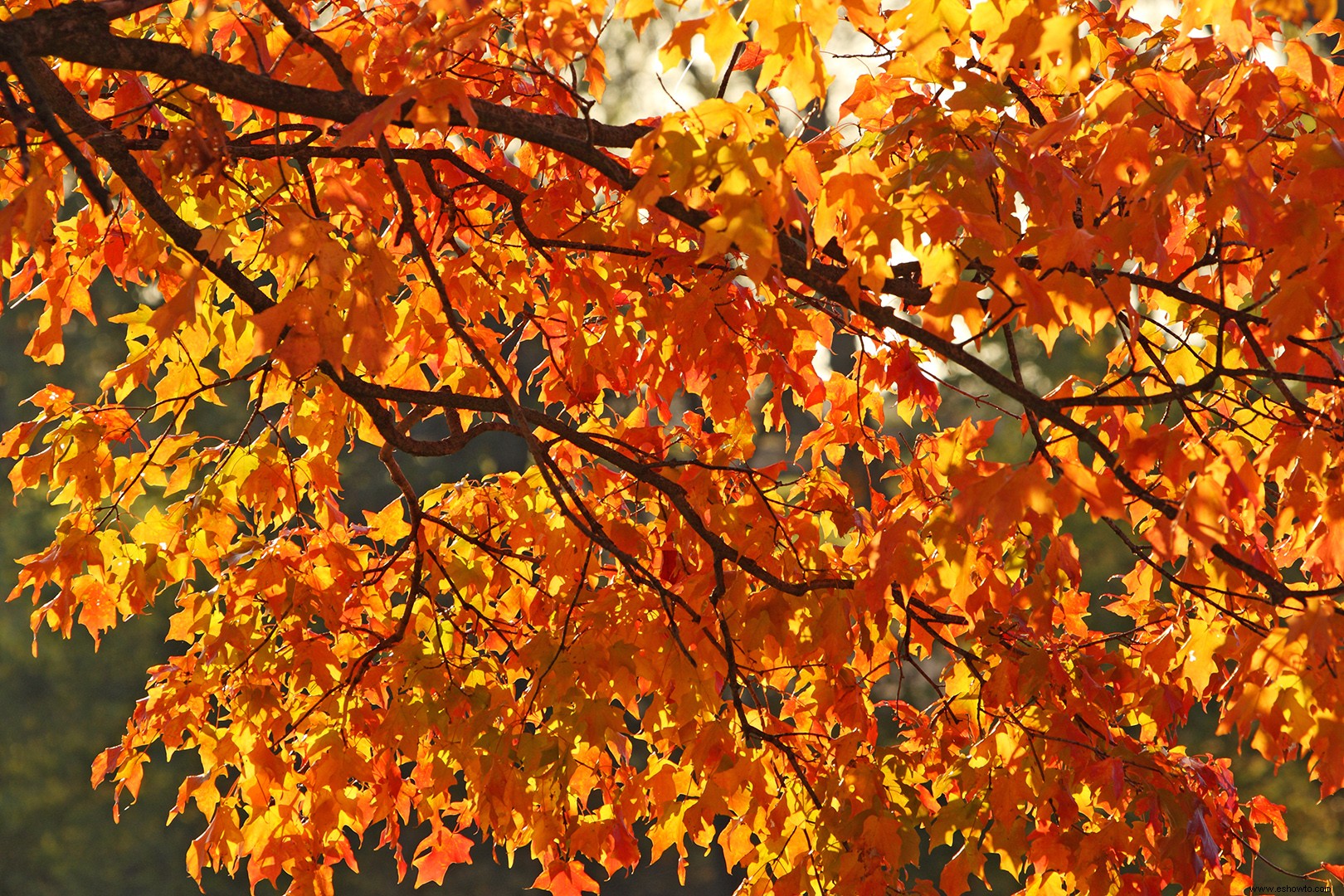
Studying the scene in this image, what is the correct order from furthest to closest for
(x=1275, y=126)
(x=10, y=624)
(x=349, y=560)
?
(x=10, y=624)
(x=349, y=560)
(x=1275, y=126)

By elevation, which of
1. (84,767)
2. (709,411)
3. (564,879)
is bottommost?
(564,879)

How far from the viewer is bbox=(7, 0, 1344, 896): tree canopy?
Result: 206 centimetres

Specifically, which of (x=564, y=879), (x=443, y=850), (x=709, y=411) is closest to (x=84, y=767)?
(x=443, y=850)

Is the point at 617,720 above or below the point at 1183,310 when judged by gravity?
below

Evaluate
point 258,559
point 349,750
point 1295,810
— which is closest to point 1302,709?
point 349,750

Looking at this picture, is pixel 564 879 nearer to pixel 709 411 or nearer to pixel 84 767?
pixel 709 411

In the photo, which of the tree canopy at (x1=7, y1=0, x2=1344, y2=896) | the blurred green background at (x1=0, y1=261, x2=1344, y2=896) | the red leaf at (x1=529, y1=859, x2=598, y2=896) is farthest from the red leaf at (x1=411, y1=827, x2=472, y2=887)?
the blurred green background at (x1=0, y1=261, x2=1344, y2=896)

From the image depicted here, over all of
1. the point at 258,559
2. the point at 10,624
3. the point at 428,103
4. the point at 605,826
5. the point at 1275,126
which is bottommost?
the point at 605,826

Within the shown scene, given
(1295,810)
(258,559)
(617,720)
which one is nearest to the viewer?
(617,720)

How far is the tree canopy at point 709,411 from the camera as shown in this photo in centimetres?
206

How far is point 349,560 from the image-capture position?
333 cm

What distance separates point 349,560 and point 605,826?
41.9 inches

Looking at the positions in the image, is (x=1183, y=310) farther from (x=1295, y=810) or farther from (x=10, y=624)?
(x=10, y=624)

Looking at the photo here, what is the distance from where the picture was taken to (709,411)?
11.4ft
